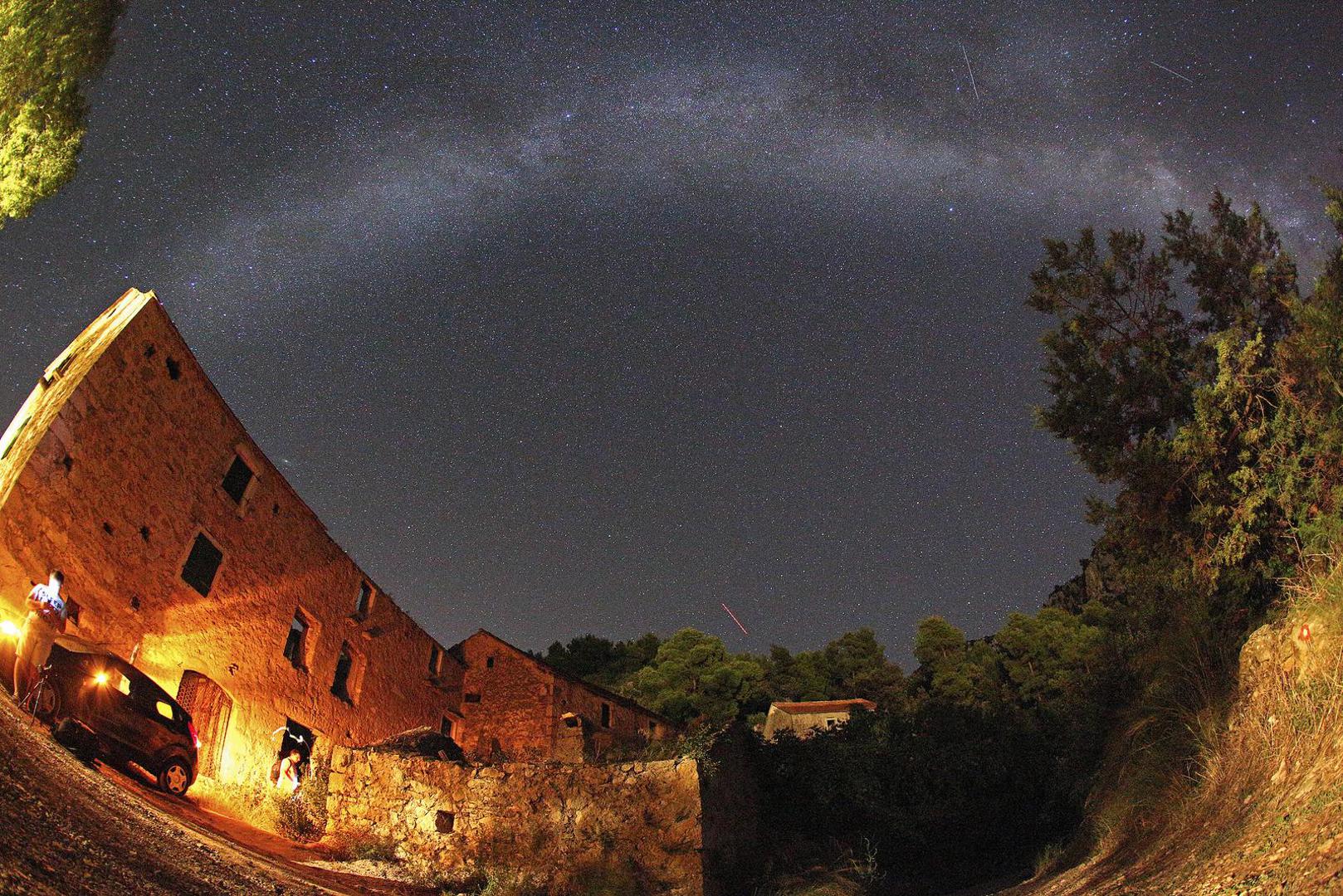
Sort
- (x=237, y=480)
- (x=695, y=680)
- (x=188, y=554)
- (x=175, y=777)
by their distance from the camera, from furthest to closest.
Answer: (x=695, y=680), (x=237, y=480), (x=188, y=554), (x=175, y=777)

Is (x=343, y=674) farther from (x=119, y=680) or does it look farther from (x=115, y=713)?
(x=115, y=713)

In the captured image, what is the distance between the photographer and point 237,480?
1878cm

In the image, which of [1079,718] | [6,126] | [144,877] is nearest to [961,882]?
[1079,718]

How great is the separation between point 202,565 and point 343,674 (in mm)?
6561

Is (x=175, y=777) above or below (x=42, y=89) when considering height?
below

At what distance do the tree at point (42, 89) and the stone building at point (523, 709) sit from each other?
65.6ft

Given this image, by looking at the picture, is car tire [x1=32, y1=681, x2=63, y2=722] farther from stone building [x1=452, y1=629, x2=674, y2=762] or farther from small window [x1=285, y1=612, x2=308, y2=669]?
stone building [x1=452, y1=629, x2=674, y2=762]

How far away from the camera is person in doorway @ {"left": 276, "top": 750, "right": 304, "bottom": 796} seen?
15.5 meters

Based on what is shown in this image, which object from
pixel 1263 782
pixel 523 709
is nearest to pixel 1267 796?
pixel 1263 782

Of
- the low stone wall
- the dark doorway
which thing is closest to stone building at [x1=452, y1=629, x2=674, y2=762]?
the dark doorway

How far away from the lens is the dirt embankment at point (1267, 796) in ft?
23.7

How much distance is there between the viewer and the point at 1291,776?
8.80m

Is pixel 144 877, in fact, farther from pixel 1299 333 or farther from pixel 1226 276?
pixel 1226 276

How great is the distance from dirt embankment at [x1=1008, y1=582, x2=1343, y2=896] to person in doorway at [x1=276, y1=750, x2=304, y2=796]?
13525 millimetres
